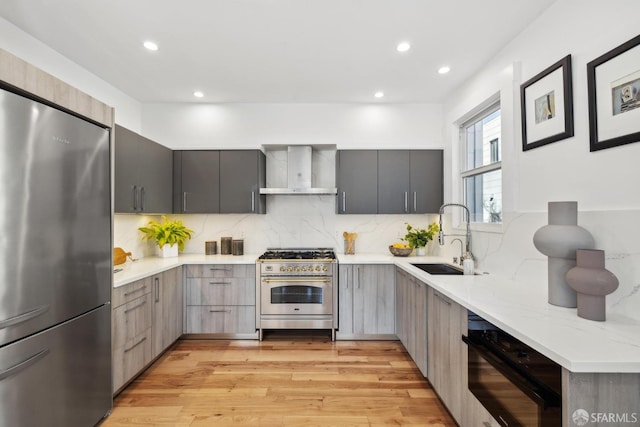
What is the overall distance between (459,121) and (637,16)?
1789 millimetres

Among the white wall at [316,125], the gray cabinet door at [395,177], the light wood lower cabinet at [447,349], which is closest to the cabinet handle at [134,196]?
the white wall at [316,125]

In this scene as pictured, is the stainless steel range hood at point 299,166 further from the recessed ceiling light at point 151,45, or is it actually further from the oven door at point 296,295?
the recessed ceiling light at point 151,45

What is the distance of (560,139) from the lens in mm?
1778

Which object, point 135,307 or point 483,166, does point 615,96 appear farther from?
point 135,307

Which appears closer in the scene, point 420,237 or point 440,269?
point 440,269

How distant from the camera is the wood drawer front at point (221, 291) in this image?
3.17 m

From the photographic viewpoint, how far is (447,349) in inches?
75.8

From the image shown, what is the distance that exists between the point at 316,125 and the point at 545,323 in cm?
297

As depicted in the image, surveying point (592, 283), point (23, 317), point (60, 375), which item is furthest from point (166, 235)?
point (592, 283)

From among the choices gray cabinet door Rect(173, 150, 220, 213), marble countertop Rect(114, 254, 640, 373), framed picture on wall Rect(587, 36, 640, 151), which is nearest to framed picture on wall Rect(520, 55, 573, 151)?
framed picture on wall Rect(587, 36, 640, 151)

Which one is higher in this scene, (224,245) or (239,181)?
(239,181)

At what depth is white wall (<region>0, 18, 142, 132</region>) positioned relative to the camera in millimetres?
2074

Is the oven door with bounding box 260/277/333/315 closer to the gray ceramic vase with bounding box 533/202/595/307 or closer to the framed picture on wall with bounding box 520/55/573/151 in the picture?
the gray ceramic vase with bounding box 533/202/595/307

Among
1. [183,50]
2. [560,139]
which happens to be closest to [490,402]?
[560,139]
